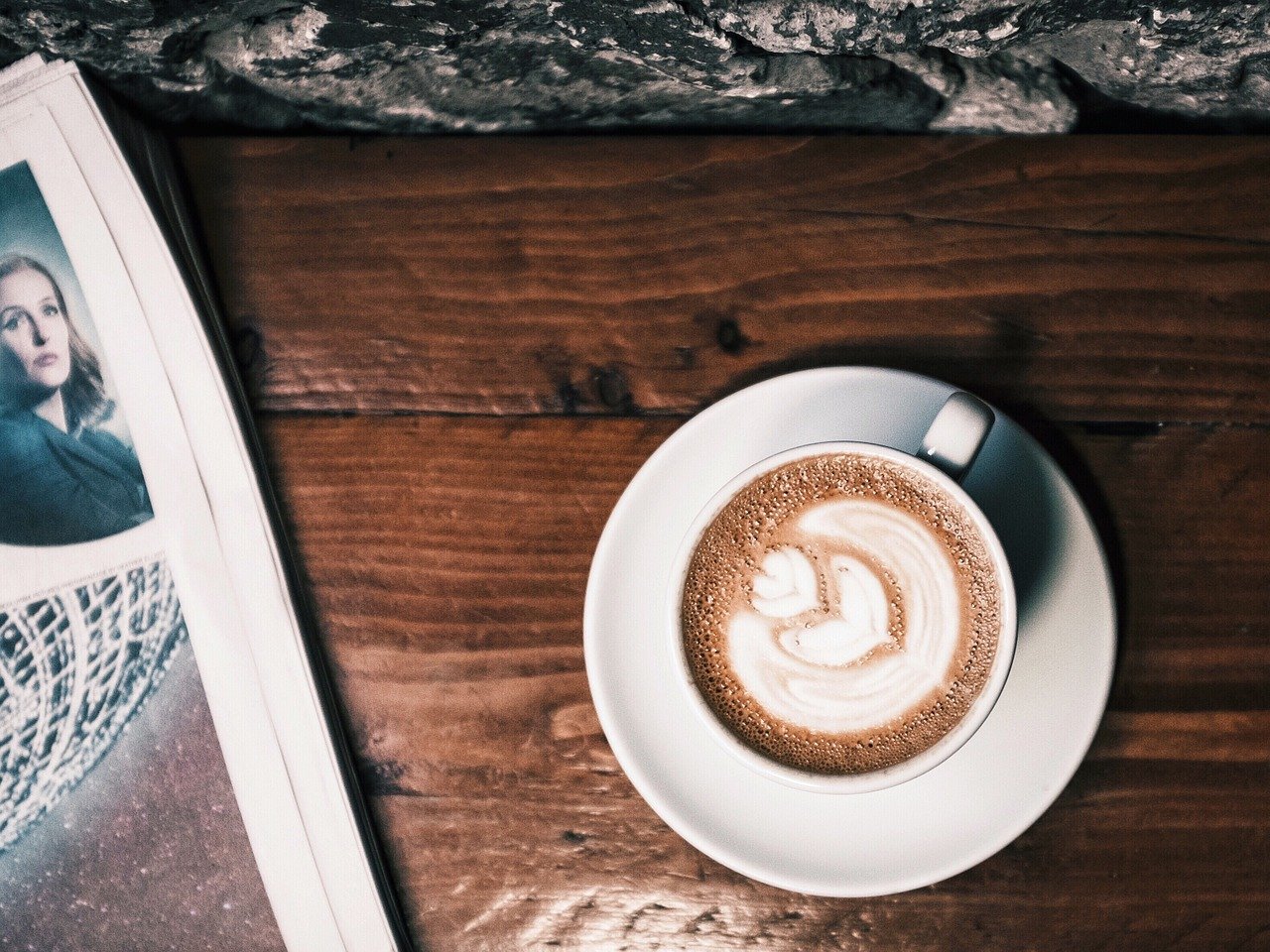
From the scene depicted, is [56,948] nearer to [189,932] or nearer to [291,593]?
[189,932]

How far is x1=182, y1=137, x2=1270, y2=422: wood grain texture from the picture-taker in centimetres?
66

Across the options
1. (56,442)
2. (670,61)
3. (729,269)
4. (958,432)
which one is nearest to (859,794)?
(958,432)

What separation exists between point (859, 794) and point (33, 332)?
67 centimetres

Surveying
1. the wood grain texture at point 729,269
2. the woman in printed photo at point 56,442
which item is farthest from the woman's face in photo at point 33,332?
the wood grain texture at point 729,269

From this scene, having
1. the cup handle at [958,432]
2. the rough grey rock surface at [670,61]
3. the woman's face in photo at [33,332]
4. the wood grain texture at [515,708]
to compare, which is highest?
the rough grey rock surface at [670,61]

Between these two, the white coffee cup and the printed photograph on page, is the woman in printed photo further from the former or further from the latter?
the white coffee cup

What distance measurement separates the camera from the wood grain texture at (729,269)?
2.18ft

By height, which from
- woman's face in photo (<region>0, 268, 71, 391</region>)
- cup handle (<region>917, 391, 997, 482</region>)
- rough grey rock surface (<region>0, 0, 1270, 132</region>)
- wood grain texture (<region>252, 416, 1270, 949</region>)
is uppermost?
rough grey rock surface (<region>0, 0, 1270, 132</region>)

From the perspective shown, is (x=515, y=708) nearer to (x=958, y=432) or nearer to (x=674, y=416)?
(x=674, y=416)

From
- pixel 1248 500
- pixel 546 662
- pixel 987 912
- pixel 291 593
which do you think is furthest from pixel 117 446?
pixel 1248 500

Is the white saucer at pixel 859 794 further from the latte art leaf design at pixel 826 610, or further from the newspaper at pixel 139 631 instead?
the newspaper at pixel 139 631

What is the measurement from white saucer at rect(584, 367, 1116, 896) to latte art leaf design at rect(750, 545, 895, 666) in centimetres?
8

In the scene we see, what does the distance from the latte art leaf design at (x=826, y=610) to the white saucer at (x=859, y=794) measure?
3.2 inches

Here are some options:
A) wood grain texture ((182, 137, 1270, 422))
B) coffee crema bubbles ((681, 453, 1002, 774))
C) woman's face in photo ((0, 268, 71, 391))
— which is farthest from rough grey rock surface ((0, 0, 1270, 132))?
coffee crema bubbles ((681, 453, 1002, 774))
